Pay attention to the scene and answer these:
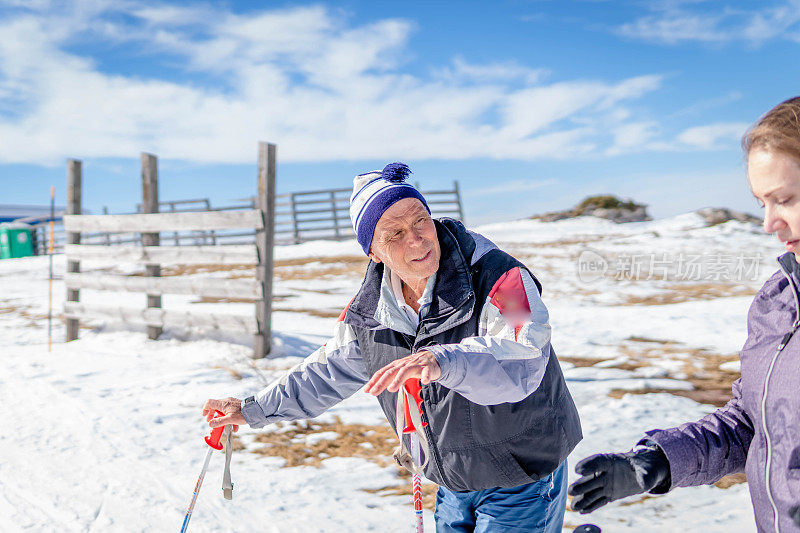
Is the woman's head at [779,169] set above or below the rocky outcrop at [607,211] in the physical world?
below

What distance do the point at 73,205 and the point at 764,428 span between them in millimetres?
9292

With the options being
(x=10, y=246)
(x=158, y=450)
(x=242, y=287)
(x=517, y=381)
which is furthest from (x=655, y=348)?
(x=10, y=246)

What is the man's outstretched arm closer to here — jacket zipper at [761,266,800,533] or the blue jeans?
the blue jeans

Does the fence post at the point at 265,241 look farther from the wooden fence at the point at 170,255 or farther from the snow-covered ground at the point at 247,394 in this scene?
the snow-covered ground at the point at 247,394

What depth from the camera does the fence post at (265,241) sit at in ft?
20.5

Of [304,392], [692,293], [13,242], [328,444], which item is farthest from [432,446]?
[13,242]

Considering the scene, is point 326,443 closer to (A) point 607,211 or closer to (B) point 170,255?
Result: (B) point 170,255

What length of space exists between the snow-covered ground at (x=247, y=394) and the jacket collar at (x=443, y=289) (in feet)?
5.52

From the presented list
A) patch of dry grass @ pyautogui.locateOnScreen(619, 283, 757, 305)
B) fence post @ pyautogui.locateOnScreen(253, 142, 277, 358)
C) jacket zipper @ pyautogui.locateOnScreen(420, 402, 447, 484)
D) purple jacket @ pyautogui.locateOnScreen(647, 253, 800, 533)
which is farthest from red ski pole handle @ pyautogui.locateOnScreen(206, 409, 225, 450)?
patch of dry grass @ pyautogui.locateOnScreen(619, 283, 757, 305)

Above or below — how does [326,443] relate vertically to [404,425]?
below

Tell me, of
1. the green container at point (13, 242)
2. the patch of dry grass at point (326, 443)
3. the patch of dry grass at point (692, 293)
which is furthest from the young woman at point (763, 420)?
the green container at point (13, 242)

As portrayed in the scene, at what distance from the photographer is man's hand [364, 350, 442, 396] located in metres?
1.36

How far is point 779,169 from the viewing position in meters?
1.20

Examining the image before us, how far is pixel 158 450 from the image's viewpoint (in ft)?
13.7
